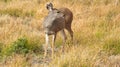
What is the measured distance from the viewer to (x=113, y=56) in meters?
9.12

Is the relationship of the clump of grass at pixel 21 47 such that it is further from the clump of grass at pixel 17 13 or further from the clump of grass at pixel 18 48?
the clump of grass at pixel 17 13

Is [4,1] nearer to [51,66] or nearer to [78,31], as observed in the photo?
[78,31]

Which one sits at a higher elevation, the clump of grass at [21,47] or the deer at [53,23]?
the deer at [53,23]

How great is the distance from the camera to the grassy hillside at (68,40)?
27.2 ft

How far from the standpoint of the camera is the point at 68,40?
1069cm

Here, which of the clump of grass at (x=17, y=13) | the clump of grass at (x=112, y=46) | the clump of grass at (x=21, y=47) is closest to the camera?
the clump of grass at (x=21, y=47)

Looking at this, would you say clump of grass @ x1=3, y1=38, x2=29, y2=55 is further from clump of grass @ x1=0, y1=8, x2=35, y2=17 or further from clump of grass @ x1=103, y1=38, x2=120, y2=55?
clump of grass @ x1=0, y1=8, x2=35, y2=17

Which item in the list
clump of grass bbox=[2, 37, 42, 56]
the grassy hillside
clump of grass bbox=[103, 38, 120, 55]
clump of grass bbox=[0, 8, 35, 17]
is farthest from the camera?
clump of grass bbox=[0, 8, 35, 17]

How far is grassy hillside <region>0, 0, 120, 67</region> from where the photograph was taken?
8.30 meters

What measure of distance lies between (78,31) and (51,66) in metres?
3.77

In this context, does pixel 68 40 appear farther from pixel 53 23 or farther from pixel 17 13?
pixel 17 13

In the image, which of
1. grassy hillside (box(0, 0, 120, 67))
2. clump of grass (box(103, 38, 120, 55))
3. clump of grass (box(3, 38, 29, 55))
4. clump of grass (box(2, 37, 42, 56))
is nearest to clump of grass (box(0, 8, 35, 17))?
grassy hillside (box(0, 0, 120, 67))

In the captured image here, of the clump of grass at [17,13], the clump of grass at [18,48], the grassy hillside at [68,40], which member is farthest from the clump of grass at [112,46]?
the clump of grass at [17,13]

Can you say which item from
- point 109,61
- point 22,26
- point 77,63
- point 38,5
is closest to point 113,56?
point 109,61
